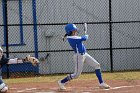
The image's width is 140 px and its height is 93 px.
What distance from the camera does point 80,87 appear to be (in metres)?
11.3

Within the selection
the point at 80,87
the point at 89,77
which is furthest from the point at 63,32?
the point at 80,87

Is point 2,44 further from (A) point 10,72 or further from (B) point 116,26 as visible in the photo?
(B) point 116,26

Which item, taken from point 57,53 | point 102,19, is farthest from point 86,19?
point 57,53

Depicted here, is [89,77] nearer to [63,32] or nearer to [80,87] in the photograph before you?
[80,87]

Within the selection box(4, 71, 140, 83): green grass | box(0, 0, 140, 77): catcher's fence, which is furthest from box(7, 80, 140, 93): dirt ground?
box(0, 0, 140, 77): catcher's fence

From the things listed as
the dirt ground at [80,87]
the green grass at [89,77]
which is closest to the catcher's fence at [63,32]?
the green grass at [89,77]

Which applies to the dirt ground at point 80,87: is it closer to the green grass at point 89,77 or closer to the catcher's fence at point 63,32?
the green grass at point 89,77

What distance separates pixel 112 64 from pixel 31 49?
2816mm

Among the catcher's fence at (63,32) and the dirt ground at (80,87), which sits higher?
the catcher's fence at (63,32)

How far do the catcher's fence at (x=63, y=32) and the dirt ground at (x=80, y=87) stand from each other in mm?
2767

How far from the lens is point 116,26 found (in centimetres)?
1553

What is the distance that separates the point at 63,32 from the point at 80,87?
433 cm

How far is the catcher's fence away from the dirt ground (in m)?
2.77

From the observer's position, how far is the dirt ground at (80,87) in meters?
10.6
